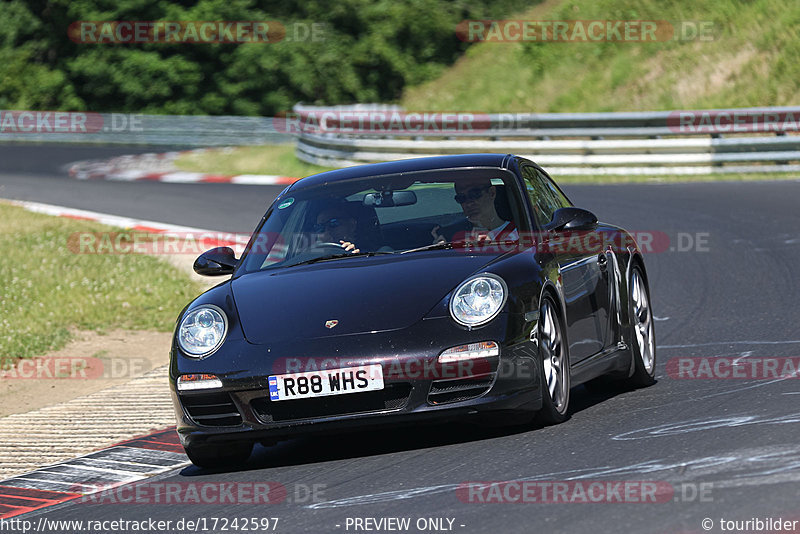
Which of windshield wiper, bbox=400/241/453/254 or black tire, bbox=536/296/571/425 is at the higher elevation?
windshield wiper, bbox=400/241/453/254

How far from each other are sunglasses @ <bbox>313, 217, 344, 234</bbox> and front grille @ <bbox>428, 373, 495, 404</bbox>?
1540mm

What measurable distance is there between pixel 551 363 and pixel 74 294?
304 inches

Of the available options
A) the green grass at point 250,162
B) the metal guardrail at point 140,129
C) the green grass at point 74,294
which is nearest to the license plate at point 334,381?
the green grass at point 74,294

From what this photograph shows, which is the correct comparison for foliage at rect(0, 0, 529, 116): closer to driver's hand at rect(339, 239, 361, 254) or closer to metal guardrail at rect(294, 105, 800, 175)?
metal guardrail at rect(294, 105, 800, 175)

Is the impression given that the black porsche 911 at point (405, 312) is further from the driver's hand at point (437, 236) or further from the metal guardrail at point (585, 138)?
the metal guardrail at point (585, 138)

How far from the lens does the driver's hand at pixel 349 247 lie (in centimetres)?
708

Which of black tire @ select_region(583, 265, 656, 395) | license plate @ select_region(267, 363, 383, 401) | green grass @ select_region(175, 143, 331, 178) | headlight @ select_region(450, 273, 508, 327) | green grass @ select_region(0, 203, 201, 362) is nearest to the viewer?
license plate @ select_region(267, 363, 383, 401)

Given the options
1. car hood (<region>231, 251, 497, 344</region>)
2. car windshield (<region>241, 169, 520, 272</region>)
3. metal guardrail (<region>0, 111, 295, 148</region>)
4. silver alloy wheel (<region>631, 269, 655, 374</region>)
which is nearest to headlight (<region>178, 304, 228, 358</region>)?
car hood (<region>231, 251, 497, 344</region>)

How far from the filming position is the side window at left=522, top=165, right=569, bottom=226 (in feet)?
24.2

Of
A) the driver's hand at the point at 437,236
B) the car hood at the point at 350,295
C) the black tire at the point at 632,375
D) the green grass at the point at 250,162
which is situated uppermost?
the driver's hand at the point at 437,236

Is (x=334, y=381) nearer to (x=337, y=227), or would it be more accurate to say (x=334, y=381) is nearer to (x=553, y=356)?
(x=553, y=356)

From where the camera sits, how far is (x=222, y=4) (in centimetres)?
4734

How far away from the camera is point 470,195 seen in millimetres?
7273

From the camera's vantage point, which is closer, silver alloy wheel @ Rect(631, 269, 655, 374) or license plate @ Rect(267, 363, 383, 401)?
license plate @ Rect(267, 363, 383, 401)
